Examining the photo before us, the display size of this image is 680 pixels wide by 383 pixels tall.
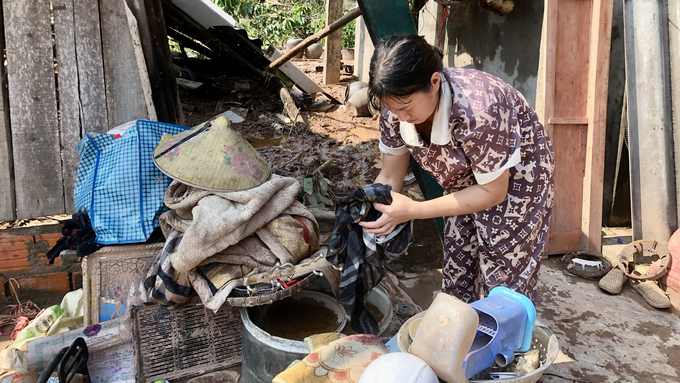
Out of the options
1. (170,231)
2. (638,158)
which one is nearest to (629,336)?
(638,158)

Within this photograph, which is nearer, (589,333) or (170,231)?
(170,231)

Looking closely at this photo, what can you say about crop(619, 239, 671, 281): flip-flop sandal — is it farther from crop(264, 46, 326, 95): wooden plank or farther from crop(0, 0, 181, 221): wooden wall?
crop(264, 46, 326, 95): wooden plank

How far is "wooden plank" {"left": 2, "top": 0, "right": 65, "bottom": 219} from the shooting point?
9.22 ft

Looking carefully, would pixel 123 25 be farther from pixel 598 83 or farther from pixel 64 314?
pixel 598 83

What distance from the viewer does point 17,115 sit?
289cm

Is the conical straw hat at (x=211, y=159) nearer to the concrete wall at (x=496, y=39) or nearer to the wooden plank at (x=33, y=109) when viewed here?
the wooden plank at (x=33, y=109)

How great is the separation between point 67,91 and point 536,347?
3076 mm

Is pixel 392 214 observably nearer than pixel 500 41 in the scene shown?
Yes

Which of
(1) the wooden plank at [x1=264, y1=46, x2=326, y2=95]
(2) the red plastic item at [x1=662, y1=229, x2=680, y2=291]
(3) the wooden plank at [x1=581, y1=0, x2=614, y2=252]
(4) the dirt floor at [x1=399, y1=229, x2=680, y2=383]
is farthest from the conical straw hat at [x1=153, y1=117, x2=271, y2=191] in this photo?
(1) the wooden plank at [x1=264, y1=46, x2=326, y2=95]

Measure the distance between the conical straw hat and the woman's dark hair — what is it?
111 cm

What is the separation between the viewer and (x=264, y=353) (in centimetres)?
204

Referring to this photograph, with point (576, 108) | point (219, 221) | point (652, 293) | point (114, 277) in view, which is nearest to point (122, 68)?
point (114, 277)

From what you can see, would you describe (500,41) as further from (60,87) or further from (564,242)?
(60,87)

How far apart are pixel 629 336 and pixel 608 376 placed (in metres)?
0.52
